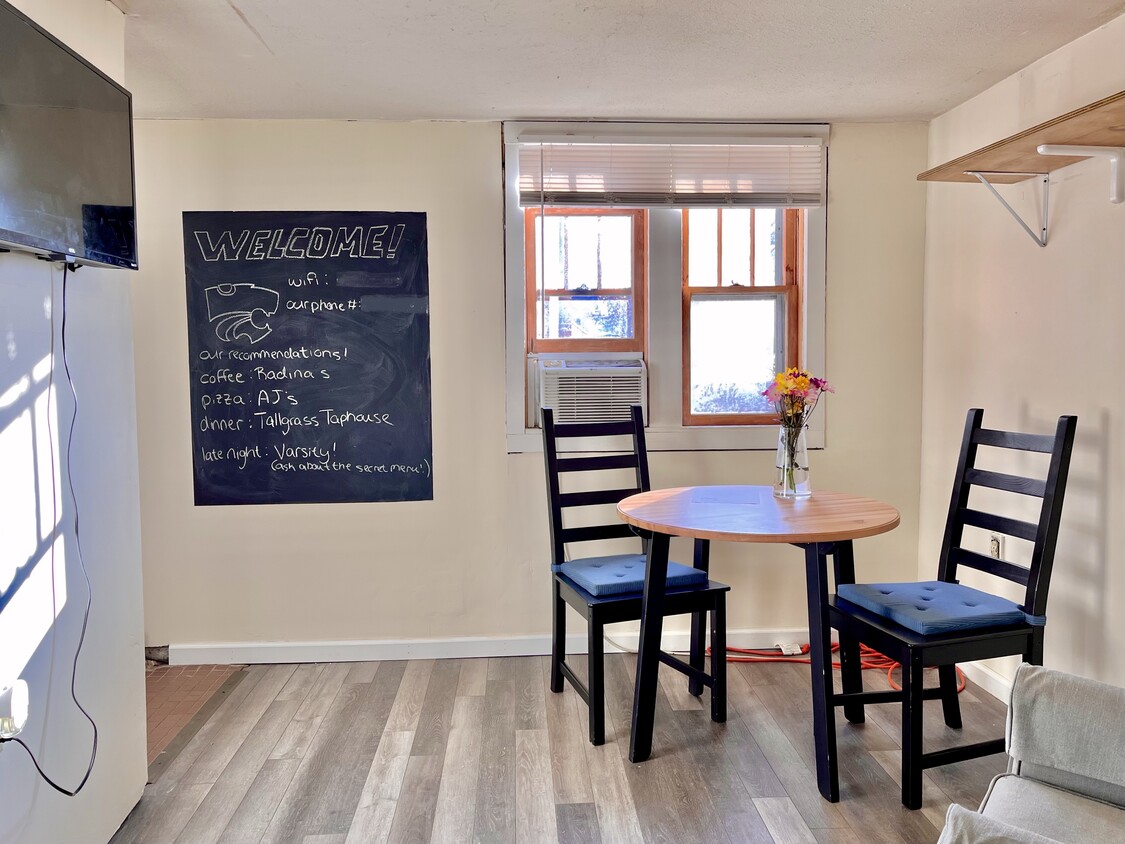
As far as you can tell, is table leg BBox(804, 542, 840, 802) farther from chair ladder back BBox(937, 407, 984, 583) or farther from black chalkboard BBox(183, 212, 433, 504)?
black chalkboard BBox(183, 212, 433, 504)

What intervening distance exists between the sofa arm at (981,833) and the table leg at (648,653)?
1.37 meters

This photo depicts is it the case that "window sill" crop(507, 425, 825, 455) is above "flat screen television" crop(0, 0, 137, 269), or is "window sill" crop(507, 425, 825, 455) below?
below

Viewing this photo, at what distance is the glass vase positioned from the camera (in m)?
2.72

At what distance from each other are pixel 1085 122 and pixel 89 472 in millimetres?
2729

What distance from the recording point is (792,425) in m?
2.68

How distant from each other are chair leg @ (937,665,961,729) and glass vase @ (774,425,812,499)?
74cm

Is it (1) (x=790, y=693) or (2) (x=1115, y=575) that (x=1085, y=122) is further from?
(1) (x=790, y=693)

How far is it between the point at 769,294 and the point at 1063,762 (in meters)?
2.29

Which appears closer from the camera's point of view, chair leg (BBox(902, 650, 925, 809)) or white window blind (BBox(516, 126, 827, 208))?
chair leg (BBox(902, 650, 925, 809))

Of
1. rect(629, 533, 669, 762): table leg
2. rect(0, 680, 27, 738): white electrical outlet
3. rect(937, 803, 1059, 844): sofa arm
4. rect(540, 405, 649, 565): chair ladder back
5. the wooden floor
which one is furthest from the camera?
rect(540, 405, 649, 565): chair ladder back

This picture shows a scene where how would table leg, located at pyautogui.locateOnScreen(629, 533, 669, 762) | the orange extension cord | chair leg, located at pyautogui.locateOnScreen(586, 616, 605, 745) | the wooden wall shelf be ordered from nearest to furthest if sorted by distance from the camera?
the wooden wall shelf < table leg, located at pyautogui.locateOnScreen(629, 533, 669, 762) < chair leg, located at pyautogui.locateOnScreen(586, 616, 605, 745) < the orange extension cord

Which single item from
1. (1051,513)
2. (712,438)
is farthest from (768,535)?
(712,438)

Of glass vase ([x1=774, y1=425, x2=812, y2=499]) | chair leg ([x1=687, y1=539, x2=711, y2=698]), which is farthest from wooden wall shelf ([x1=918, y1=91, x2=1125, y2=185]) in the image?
chair leg ([x1=687, y1=539, x2=711, y2=698])

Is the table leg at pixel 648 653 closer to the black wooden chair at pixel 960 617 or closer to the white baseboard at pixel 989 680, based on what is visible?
the black wooden chair at pixel 960 617
